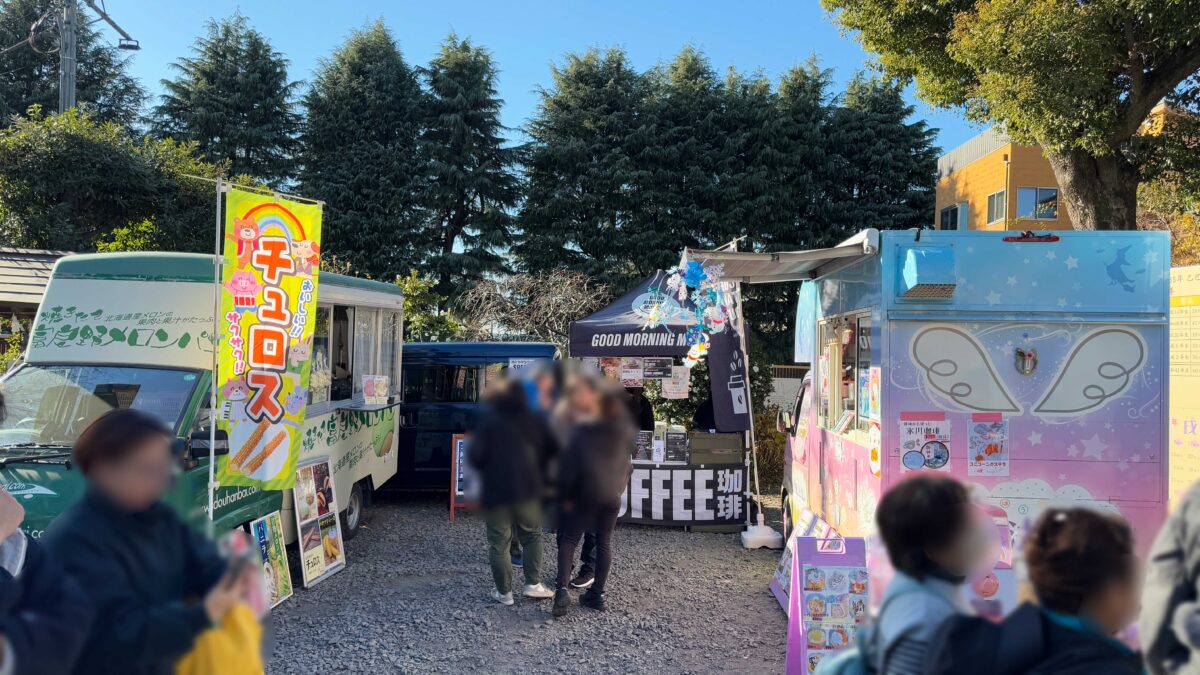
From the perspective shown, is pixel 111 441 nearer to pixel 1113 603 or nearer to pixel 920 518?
pixel 920 518

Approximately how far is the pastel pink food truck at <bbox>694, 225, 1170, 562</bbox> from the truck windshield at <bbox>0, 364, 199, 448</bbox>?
3629mm

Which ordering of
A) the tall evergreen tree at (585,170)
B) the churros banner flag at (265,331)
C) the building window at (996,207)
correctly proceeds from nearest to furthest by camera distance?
the churros banner flag at (265,331), the tall evergreen tree at (585,170), the building window at (996,207)

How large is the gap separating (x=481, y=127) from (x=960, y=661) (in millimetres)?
5774

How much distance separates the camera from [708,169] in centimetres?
1812

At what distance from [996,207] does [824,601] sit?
22.6 m

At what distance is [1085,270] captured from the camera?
15.5 feet

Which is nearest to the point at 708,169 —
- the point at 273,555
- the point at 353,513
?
the point at 353,513

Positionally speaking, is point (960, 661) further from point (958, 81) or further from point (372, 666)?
point (958, 81)

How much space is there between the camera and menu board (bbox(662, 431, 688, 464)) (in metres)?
8.35

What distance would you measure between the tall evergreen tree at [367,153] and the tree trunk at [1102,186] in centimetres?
816

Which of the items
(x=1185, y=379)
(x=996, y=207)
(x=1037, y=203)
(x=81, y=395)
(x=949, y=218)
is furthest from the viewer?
(x=949, y=218)

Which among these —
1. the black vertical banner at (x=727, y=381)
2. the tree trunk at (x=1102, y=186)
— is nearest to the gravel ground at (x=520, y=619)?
the black vertical banner at (x=727, y=381)

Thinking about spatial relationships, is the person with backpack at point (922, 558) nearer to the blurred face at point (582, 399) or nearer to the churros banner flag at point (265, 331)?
the blurred face at point (582, 399)

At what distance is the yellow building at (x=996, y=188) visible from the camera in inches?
879
